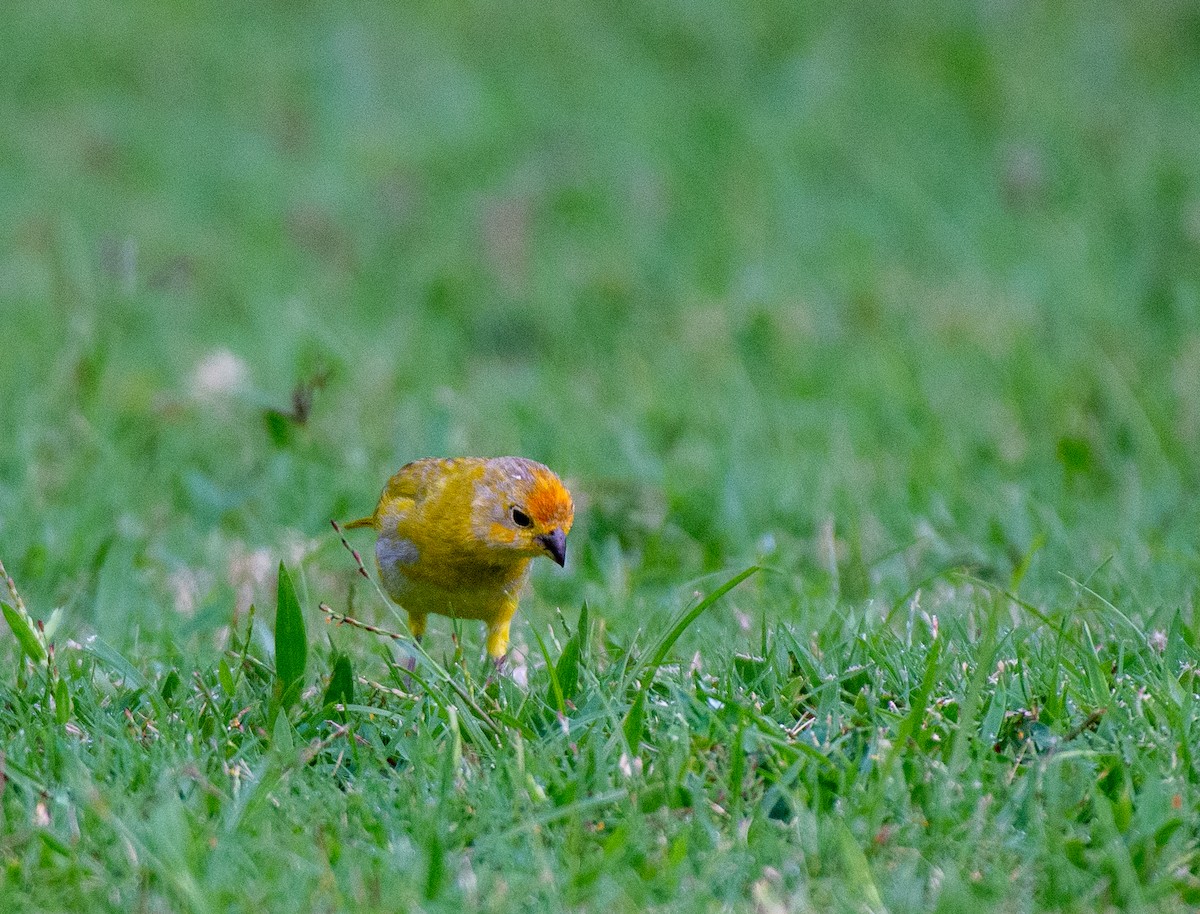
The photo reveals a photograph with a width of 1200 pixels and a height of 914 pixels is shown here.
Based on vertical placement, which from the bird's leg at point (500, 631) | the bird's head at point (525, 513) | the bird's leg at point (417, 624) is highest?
the bird's head at point (525, 513)

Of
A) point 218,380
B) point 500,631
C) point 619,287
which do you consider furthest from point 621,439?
point 500,631

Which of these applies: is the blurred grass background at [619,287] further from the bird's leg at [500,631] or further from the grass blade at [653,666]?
the grass blade at [653,666]

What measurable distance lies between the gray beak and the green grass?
23 centimetres

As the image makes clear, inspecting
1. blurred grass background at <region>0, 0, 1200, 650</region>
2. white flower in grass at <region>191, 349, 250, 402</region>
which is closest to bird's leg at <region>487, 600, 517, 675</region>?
blurred grass background at <region>0, 0, 1200, 650</region>

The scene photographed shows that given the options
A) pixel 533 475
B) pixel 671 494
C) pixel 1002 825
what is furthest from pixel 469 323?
pixel 1002 825

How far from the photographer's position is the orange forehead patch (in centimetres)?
401

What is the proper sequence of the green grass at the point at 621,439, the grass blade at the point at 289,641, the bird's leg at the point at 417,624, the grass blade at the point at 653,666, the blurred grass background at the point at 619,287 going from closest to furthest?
the green grass at the point at 621,439, the grass blade at the point at 653,666, the grass blade at the point at 289,641, the bird's leg at the point at 417,624, the blurred grass background at the point at 619,287

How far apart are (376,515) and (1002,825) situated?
212 cm

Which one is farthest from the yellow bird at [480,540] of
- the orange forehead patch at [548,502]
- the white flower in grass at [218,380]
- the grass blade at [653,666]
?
the white flower in grass at [218,380]

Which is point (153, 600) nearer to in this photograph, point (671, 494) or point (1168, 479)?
point (671, 494)

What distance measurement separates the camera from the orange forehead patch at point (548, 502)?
13.1 ft

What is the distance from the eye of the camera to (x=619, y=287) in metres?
8.13

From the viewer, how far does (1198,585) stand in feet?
15.1

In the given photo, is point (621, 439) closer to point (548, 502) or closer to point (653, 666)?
point (548, 502)
